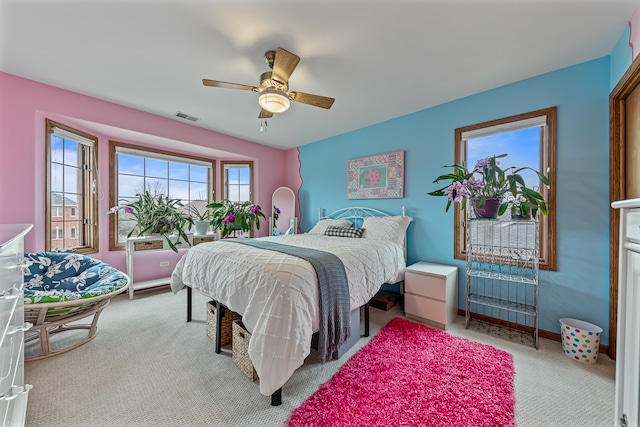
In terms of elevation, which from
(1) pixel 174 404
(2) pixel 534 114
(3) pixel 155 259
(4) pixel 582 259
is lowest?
(1) pixel 174 404

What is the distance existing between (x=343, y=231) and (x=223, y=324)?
1835 mm

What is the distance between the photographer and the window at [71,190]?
8.74 feet

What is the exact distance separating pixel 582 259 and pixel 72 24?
14.4 feet

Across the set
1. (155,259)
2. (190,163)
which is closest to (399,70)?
(190,163)

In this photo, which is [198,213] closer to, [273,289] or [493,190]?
[273,289]

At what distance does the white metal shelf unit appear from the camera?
2238 millimetres

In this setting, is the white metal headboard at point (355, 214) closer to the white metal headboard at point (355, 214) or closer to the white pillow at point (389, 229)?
the white metal headboard at point (355, 214)

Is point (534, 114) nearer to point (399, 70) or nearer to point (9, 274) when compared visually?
point (399, 70)

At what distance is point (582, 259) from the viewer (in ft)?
6.81

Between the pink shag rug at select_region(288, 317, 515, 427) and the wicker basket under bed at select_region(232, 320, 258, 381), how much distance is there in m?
0.44

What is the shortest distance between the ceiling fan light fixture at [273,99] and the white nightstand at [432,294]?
2105 mm

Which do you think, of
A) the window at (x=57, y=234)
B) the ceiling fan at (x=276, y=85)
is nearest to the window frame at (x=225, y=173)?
the window at (x=57, y=234)

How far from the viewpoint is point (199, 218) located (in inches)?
162

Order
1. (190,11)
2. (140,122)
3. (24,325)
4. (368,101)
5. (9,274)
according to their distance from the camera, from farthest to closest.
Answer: (140,122) → (368,101) → (190,11) → (24,325) → (9,274)
